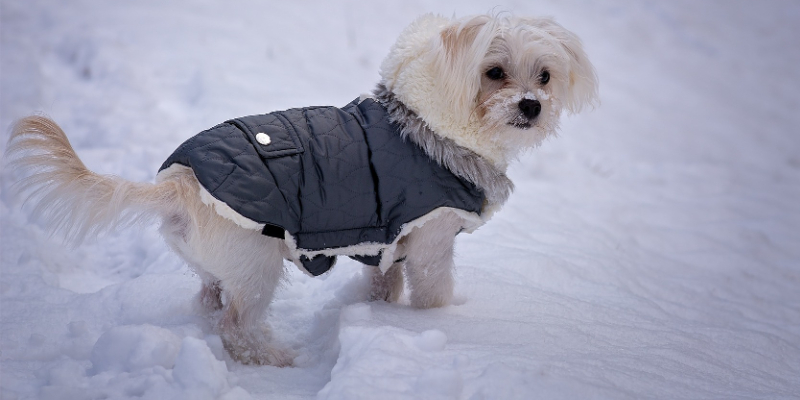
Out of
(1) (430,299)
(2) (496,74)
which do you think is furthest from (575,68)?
(1) (430,299)

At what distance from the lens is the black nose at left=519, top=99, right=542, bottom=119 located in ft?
7.36

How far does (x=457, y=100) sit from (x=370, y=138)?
0.37 m

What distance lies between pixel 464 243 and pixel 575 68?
1.32 m

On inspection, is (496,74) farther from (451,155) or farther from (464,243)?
(464,243)

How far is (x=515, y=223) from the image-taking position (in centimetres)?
395

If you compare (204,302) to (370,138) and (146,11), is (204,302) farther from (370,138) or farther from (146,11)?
(146,11)

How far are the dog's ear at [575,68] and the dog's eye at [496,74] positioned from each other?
29 cm

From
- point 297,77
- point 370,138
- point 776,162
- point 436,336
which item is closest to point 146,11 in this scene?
point 297,77

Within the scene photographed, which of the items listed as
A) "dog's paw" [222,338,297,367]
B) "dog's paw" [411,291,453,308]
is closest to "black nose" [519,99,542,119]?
"dog's paw" [411,291,453,308]

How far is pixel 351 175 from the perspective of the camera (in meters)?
2.12

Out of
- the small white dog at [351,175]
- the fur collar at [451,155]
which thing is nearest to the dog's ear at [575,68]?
the small white dog at [351,175]

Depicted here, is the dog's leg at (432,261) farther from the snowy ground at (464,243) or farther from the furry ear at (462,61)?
the furry ear at (462,61)

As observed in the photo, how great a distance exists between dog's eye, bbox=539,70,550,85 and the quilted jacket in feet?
1.84

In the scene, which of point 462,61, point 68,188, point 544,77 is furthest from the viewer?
point 544,77
